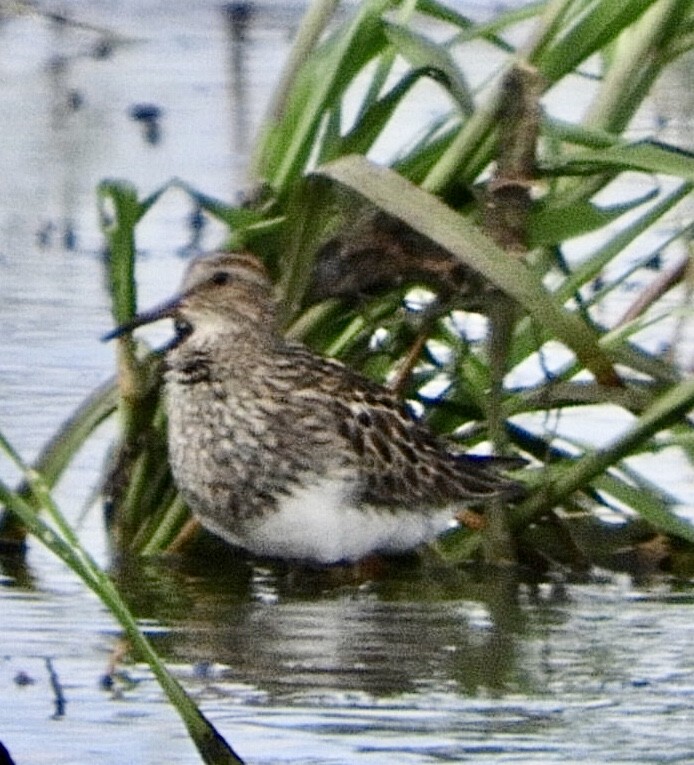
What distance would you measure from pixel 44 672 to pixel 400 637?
842 mm

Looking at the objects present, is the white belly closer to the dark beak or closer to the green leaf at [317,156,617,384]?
the dark beak

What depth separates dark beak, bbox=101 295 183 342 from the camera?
19.7 ft

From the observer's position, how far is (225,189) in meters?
10.6

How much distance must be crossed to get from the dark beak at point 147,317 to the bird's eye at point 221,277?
0.15 metres

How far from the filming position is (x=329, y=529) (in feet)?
19.9

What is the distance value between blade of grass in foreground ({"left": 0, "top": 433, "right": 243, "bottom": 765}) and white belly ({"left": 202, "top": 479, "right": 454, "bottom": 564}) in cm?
225

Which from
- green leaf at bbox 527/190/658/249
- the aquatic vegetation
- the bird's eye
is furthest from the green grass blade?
the bird's eye

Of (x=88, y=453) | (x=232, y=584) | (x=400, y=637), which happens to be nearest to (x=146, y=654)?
(x=400, y=637)

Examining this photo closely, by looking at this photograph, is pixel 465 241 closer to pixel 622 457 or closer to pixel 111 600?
pixel 622 457

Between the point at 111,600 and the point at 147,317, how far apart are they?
2571 millimetres

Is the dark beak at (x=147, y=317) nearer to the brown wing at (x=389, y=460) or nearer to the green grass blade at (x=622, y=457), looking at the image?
the brown wing at (x=389, y=460)

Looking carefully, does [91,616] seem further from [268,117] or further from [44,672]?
[268,117]

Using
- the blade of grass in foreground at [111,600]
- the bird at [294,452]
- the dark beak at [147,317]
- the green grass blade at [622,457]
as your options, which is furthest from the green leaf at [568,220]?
the blade of grass in foreground at [111,600]

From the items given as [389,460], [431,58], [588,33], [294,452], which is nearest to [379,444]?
[389,460]
